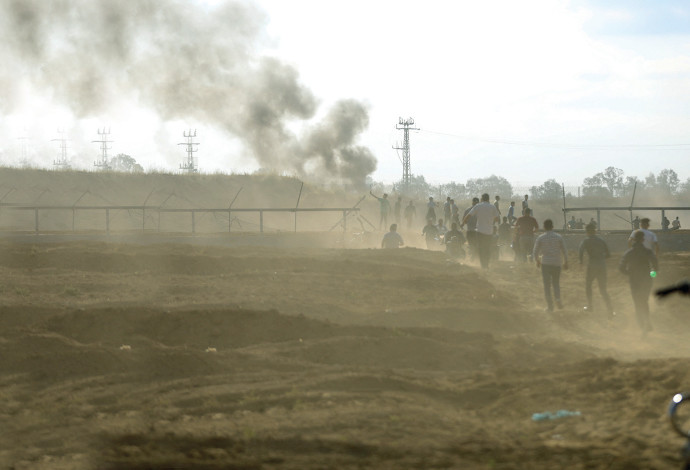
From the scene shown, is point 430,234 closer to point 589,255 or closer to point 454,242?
point 454,242

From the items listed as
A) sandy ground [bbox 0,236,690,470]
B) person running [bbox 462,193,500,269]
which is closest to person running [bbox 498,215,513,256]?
sandy ground [bbox 0,236,690,470]

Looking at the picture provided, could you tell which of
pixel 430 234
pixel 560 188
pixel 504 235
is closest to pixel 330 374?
pixel 504 235

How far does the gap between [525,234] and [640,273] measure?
8.00m

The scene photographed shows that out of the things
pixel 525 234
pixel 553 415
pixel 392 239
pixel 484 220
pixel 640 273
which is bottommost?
pixel 553 415

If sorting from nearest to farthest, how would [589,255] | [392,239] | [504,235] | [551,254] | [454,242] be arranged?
1. [589,255]
2. [551,254]
3. [454,242]
4. [392,239]
5. [504,235]

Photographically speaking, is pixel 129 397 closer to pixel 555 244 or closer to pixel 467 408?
pixel 467 408

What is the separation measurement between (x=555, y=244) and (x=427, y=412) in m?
8.76

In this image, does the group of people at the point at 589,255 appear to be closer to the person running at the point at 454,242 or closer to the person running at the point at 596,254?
the person running at the point at 596,254

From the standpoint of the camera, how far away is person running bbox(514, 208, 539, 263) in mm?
21891

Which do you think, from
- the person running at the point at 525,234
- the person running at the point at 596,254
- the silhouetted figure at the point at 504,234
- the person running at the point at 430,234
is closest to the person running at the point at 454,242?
the person running at the point at 525,234

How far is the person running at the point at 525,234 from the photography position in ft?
71.8

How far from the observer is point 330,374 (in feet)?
33.9

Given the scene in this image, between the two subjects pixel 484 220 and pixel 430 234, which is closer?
pixel 484 220

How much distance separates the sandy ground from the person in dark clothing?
1.24 ft
